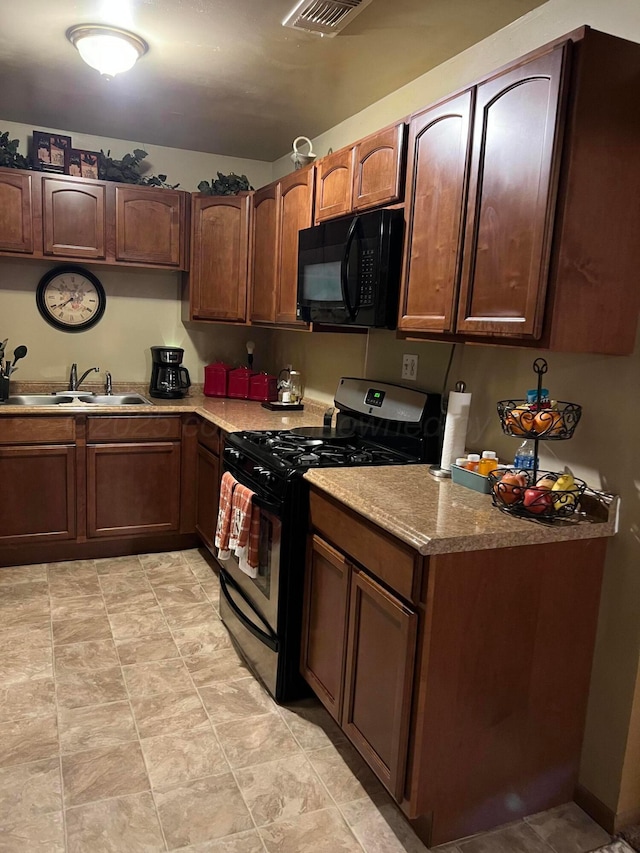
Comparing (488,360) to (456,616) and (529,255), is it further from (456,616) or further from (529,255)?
(456,616)

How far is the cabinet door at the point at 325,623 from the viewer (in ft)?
6.60

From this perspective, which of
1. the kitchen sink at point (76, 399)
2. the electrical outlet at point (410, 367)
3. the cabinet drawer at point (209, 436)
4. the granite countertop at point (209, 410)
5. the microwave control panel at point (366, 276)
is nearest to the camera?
the microwave control panel at point (366, 276)

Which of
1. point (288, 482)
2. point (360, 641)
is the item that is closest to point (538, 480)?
point (360, 641)

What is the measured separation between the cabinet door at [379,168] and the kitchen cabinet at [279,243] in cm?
49

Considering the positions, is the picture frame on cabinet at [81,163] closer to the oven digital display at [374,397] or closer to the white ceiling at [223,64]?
the white ceiling at [223,64]

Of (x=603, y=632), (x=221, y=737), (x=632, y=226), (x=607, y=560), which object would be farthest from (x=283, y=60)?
(x=221, y=737)

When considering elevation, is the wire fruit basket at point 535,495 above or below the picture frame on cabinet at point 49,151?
below

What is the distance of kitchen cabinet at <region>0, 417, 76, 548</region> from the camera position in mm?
3377

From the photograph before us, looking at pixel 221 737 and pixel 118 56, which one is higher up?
pixel 118 56

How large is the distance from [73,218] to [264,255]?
3.69ft

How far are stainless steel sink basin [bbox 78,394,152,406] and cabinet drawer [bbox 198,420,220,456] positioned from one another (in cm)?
51

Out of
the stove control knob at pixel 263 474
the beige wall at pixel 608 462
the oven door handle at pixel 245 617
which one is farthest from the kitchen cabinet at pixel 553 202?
the oven door handle at pixel 245 617

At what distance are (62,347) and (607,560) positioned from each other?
11.2ft

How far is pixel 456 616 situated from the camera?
1.64 meters
